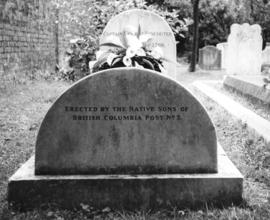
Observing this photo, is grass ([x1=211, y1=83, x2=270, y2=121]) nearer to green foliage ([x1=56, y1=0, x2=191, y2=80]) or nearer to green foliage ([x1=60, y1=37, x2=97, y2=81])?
green foliage ([x1=56, y1=0, x2=191, y2=80])

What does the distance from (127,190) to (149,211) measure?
7.9 inches

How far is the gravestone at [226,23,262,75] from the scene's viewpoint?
945 centimetres

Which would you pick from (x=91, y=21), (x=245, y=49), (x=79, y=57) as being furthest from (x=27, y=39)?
(x=245, y=49)

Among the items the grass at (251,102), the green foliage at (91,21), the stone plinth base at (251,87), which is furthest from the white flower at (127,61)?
the green foliage at (91,21)

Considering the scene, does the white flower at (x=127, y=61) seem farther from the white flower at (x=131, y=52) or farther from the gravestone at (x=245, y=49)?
the gravestone at (x=245, y=49)

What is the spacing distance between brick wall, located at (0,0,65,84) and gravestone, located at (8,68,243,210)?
664 centimetres

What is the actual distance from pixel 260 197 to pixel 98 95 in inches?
54.9

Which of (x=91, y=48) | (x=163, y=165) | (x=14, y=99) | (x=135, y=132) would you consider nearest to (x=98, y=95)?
(x=135, y=132)

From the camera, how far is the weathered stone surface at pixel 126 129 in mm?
2559

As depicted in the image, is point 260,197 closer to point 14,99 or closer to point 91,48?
point 14,99

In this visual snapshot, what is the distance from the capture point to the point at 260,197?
109 inches

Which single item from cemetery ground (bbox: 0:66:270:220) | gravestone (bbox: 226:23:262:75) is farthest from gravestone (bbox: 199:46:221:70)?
cemetery ground (bbox: 0:66:270:220)

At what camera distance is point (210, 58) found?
55.7 ft

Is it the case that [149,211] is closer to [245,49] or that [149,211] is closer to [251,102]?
[251,102]
